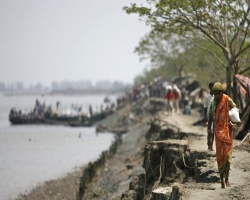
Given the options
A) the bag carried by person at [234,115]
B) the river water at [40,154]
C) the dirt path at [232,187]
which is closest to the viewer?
the dirt path at [232,187]

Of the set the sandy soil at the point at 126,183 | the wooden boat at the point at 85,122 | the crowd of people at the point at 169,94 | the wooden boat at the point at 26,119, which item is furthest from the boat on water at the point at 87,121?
the sandy soil at the point at 126,183

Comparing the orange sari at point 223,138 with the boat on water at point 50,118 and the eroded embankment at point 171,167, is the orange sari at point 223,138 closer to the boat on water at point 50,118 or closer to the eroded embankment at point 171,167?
the eroded embankment at point 171,167

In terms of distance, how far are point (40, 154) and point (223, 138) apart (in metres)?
30.3

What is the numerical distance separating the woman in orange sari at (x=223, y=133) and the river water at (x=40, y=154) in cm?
1562

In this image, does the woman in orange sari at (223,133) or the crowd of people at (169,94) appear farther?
the crowd of people at (169,94)

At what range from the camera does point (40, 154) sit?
37.6 meters

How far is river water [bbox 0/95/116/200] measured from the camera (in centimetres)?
2692

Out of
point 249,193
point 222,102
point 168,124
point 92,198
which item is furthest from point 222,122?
Result: point 168,124

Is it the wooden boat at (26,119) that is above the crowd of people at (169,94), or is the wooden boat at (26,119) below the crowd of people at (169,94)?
below

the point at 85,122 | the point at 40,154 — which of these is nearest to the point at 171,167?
the point at 40,154

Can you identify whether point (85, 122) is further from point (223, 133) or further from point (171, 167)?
point (223, 133)

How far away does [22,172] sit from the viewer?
2956cm

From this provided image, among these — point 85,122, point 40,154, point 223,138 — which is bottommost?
point 40,154

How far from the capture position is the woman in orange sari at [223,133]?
339 inches
